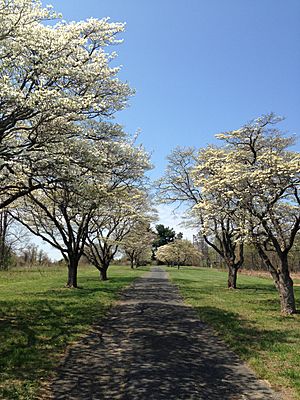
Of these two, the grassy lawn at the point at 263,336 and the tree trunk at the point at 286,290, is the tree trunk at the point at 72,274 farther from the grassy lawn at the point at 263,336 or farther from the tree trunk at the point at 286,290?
the tree trunk at the point at 286,290

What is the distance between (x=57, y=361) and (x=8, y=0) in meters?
8.05

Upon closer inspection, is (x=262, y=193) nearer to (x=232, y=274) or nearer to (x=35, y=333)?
(x=35, y=333)

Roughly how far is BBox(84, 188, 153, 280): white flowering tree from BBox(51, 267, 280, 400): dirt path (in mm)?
14738

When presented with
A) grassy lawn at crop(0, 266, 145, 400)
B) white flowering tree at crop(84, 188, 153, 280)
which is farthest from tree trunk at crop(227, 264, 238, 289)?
grassy lawn at crop(0, 266, 145, 400)

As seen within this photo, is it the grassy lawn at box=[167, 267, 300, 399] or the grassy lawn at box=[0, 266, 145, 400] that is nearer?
the grassy lawn at box=[0, 266, 145, 400]

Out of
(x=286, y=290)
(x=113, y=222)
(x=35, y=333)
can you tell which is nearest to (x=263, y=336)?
(x=286, y=290)

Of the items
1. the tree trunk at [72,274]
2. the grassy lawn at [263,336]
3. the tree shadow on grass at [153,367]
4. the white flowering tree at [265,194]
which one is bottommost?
the grassy lawn at [263,336]

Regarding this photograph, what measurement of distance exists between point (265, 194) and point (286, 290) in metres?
3.66

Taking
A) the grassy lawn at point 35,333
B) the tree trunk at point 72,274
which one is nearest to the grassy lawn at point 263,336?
the grassy lawn at point 35,333

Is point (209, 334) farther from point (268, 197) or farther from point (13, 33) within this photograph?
point (13, 33)

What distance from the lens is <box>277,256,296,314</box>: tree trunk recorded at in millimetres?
13797

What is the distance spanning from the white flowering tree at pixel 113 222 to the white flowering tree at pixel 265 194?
9.53 metres

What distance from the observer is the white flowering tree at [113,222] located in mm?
25828

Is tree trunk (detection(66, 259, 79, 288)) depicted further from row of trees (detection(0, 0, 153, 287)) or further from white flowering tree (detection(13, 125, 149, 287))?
row of trees (detection(0, 0, 153, 287))
